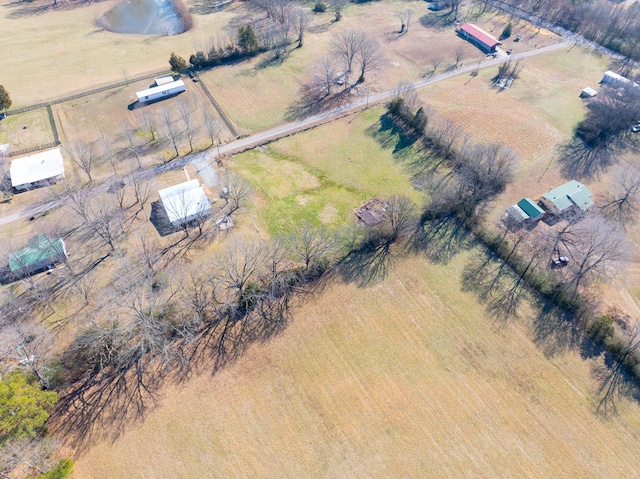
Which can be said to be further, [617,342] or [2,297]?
[2,297]

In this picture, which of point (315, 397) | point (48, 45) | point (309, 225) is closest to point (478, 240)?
point (309, 225)

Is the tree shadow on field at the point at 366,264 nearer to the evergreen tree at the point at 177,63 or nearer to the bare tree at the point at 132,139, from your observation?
the bare tree at the point at 132,139

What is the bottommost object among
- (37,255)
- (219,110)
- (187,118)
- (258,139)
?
(37,255)

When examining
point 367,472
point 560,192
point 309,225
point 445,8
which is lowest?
point 367,472

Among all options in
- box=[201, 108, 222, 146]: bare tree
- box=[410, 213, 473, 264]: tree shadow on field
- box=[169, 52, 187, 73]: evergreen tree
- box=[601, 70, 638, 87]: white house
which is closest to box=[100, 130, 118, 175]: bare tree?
box=[201, 108, 222, 146]: bare tree

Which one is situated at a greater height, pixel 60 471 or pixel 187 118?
pixel 187 118

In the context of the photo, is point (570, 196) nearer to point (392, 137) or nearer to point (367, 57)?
point (392, 137)

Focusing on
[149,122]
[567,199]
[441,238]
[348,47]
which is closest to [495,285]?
[441,238]

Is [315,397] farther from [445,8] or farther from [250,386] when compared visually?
[445,8]
